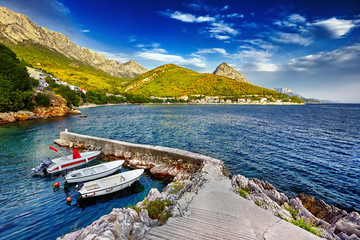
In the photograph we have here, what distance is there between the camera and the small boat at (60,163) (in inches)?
566

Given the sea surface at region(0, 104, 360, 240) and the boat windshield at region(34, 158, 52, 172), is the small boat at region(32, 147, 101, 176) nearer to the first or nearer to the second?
the boat windshield at region(34, 158, 52, 172)

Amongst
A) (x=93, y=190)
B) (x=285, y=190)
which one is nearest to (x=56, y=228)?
(x=93, y=190)

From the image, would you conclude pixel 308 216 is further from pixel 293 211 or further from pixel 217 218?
pixel 217 218

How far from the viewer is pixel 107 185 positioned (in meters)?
11.9

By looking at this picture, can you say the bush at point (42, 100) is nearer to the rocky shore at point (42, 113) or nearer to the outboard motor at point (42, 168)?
the rocky shore at point (42, 113)

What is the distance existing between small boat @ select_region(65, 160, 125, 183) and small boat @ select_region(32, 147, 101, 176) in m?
2.53

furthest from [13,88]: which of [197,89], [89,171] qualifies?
[197,89]

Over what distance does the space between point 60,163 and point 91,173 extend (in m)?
4.41

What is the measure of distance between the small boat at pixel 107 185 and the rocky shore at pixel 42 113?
42546mm

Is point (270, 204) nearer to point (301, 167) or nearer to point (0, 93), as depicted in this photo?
point (301, 167)

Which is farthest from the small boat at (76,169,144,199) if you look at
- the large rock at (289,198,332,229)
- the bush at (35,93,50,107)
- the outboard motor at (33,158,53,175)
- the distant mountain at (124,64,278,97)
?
the distant mountain at (124,64,278,97)

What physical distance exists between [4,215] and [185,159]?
12523mm

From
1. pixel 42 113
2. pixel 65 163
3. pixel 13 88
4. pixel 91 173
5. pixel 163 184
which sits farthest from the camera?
pixel 42 113

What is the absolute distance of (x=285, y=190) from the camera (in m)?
12.6
